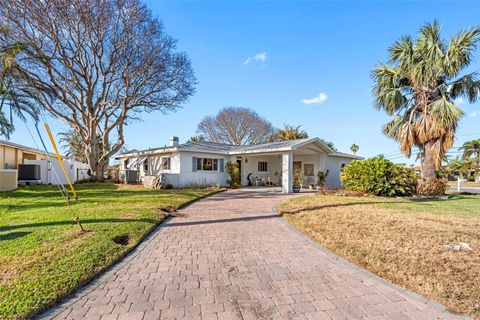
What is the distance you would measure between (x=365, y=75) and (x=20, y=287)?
1958 cm

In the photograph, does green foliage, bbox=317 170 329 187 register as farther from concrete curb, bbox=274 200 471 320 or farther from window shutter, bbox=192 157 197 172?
concrete curb, bbox=274 200 471 320

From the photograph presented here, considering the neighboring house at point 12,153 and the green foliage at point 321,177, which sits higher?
the neighboring house at point 12,153

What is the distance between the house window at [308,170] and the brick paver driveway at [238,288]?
52.2 feet

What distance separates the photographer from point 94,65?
19.4 meters

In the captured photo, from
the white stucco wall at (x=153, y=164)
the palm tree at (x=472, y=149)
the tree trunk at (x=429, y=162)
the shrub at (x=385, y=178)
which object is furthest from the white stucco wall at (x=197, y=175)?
the palm tree at (x=472, y=149)

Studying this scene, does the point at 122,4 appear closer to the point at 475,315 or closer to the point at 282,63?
the point at 282,63

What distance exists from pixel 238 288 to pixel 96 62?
Result: 2183 centimetres

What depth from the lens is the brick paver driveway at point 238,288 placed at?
2740 mm

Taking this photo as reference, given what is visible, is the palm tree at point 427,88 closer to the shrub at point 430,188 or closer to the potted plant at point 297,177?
the shrub at point 430,188

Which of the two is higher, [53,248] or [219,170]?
[219,170]

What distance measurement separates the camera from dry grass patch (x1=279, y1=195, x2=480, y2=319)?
10.7 feet

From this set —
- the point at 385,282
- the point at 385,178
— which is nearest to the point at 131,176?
the point at 385,178

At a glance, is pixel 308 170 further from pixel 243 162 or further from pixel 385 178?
pixel 385 178

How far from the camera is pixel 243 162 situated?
2102 cm
